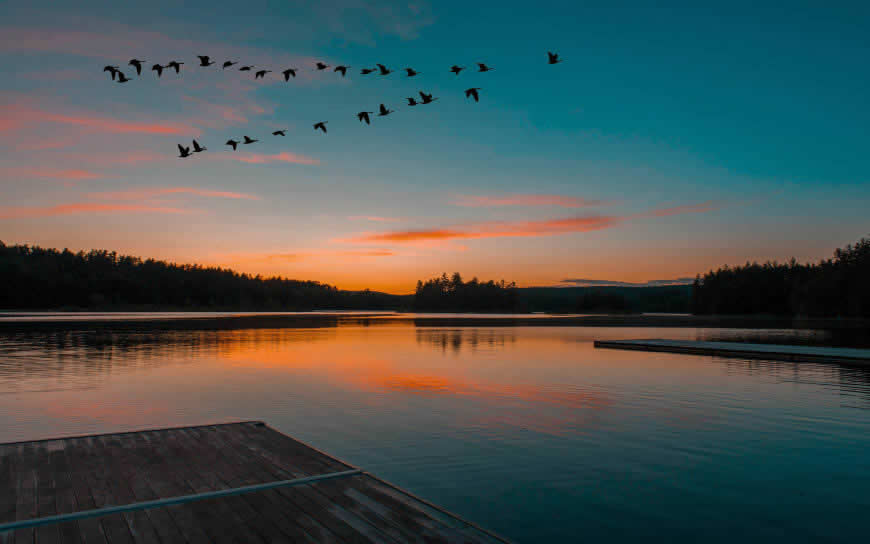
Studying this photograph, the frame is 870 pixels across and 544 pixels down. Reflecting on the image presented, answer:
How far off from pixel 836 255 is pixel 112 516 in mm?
131735

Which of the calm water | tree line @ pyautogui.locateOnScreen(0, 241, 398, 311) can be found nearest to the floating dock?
the calm water

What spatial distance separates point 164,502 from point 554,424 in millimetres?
8660

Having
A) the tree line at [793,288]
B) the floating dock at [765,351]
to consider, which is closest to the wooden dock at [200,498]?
the floating dock at [765,351]

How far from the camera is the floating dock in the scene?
2505cm

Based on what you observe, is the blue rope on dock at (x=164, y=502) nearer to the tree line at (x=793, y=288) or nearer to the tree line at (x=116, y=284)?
the tree line at (x=793, y=288)

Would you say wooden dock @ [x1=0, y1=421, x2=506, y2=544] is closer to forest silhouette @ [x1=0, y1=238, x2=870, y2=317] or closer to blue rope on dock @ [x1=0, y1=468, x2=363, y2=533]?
blue rope on dock @ [x1=0, y1=468, x2=363, y2=533]

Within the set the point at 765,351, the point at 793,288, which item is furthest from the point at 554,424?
the point at 793,288

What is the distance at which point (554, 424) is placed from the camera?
509 inches

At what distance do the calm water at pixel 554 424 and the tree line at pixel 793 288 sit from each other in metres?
79.2

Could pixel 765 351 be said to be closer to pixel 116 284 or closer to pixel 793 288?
pixel 793 288

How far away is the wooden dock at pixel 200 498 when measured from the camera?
5.52 meters

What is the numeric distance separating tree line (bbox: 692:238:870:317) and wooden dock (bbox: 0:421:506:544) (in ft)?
328

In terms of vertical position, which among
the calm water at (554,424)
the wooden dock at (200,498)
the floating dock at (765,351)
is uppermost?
the wooden dock at (200,498)

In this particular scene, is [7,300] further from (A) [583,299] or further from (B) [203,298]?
(A) [583,299]
